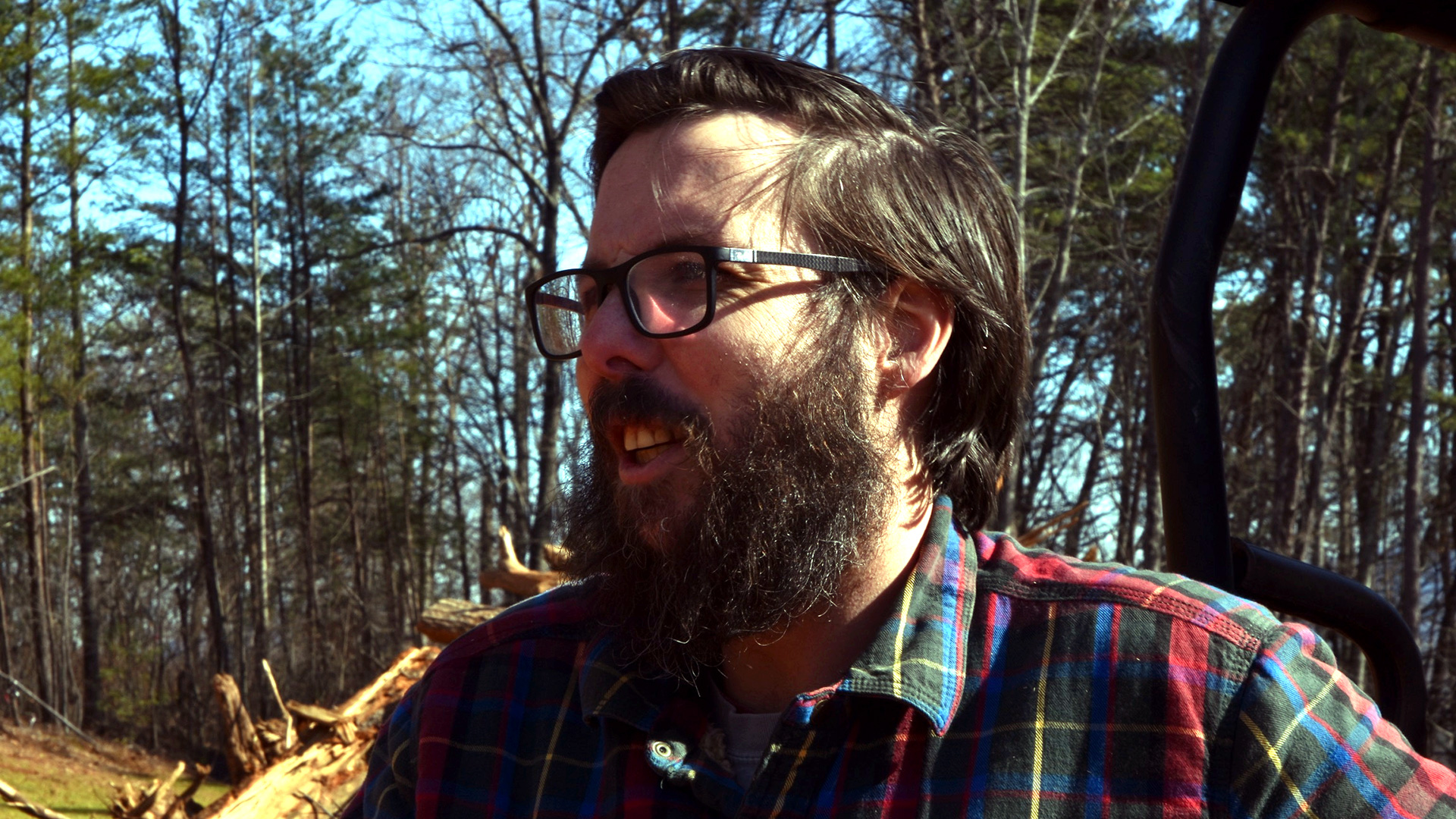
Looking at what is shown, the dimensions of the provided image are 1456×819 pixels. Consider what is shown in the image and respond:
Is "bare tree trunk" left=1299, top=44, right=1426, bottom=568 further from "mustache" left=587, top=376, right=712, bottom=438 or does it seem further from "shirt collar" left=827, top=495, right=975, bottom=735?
"mustache" left=587, top=376, right=712, bottom=438

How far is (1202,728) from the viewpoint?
1.29m

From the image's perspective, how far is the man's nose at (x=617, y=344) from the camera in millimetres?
1620

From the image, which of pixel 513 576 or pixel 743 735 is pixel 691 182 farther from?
pixel 513 576

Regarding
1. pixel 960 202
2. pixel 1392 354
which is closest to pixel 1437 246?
pixel 1392 354

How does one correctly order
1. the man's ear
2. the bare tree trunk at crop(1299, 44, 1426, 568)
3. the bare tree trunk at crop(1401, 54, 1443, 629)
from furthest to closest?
the bare tree trunk at crop(1299, 44, 1426, 568)
the bare tree trunk at crop(1401, 54, 1443, 629)
the man's ear

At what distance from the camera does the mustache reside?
5.27ft

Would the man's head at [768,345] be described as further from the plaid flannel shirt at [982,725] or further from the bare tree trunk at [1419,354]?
the bare tree trunk at [1419,354]

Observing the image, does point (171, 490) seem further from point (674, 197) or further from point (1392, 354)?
point (674, 197)

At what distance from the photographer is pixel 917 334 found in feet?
5.91

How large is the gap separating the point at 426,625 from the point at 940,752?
17.8 feet

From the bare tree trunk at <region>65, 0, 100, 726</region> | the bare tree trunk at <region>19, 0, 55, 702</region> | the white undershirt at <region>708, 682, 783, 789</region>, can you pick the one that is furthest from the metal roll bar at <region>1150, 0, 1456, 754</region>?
the bare tree trunk at <region>65, 0, 100, 726</region>

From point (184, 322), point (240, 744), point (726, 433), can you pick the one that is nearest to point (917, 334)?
point (726, 433)

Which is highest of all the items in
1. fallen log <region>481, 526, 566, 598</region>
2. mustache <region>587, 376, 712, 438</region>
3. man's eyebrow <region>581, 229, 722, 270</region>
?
man's eyebrow <region>581, 229, 722, 270</region>

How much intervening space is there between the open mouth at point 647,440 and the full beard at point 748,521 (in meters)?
0.03
